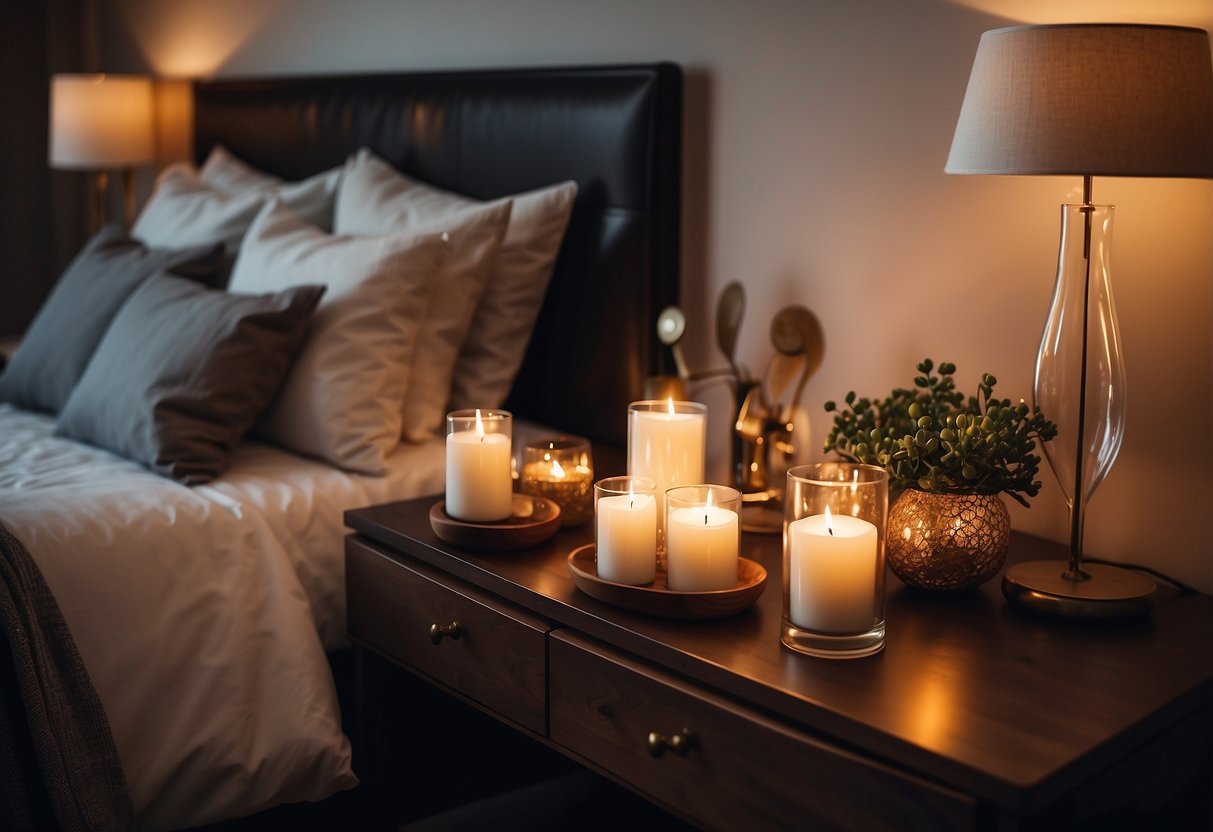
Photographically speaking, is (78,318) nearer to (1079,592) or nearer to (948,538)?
(948,538)

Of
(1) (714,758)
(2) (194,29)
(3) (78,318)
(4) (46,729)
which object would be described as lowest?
(4) (46,729)

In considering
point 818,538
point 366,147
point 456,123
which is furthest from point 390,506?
point 366,147

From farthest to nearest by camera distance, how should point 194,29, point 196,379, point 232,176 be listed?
1. point 194,29
2. point 232,176
3. point 196,379

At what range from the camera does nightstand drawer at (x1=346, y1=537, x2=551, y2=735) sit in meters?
1.47

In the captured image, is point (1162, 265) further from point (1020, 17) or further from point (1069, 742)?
point (1069, 742)

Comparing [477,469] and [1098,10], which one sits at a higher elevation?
[1098,10]

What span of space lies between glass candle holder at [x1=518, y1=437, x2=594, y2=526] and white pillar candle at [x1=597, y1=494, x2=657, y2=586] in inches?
12.0

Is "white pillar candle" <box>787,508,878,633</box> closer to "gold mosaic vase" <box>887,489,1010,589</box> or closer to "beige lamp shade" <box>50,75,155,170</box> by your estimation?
"gold mosaic vase" <box>887,489,1010,589</box>

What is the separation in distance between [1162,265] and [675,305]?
34.6 inches

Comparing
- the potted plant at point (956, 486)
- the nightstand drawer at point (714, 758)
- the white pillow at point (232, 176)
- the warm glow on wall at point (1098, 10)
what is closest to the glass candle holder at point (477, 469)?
the nightstand drawer at point (714, 758)

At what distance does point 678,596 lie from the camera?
131 cm

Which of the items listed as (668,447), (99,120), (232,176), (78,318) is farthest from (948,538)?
(99,120)

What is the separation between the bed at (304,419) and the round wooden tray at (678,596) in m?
0.60

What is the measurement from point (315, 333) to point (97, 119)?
76.8 inches
